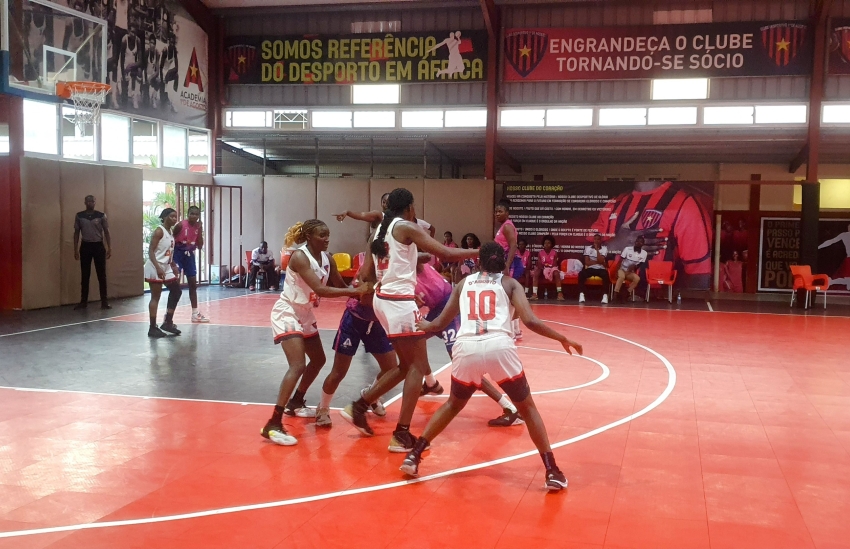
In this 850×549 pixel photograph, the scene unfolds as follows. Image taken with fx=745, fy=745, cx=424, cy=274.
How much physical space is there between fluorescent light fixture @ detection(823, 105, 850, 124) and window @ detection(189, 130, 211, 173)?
16249mm

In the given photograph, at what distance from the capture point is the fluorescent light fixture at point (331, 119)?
20.8 meters

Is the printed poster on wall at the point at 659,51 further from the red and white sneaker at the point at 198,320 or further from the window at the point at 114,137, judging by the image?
the red and white sneaker at the point at 198,320

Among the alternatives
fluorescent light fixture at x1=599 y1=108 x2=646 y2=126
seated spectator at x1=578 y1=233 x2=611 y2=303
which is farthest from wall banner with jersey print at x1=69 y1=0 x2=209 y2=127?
seated spectator at x1=578 y1=233 x2=611 y2=303

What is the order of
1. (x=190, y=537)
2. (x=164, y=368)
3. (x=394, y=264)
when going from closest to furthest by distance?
(x=190, y=537)
(x=394, y=264)
(x=164, y=368)

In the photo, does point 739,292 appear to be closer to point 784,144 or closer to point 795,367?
point 784,144

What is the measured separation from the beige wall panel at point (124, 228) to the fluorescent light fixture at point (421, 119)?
23.2 feet

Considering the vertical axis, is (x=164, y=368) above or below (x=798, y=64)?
below

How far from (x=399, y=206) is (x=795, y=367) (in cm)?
638

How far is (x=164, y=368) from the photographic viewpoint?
8.70 metres

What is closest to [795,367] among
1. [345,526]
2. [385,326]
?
[385,326]

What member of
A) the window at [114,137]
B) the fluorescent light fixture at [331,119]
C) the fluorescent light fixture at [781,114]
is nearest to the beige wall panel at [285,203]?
the fluorescent light fixture at [331,119]

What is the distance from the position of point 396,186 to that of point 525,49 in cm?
493

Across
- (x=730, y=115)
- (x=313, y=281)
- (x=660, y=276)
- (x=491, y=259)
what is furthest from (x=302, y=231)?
(x=730, y=115)

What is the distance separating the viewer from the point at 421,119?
20.3 metres
